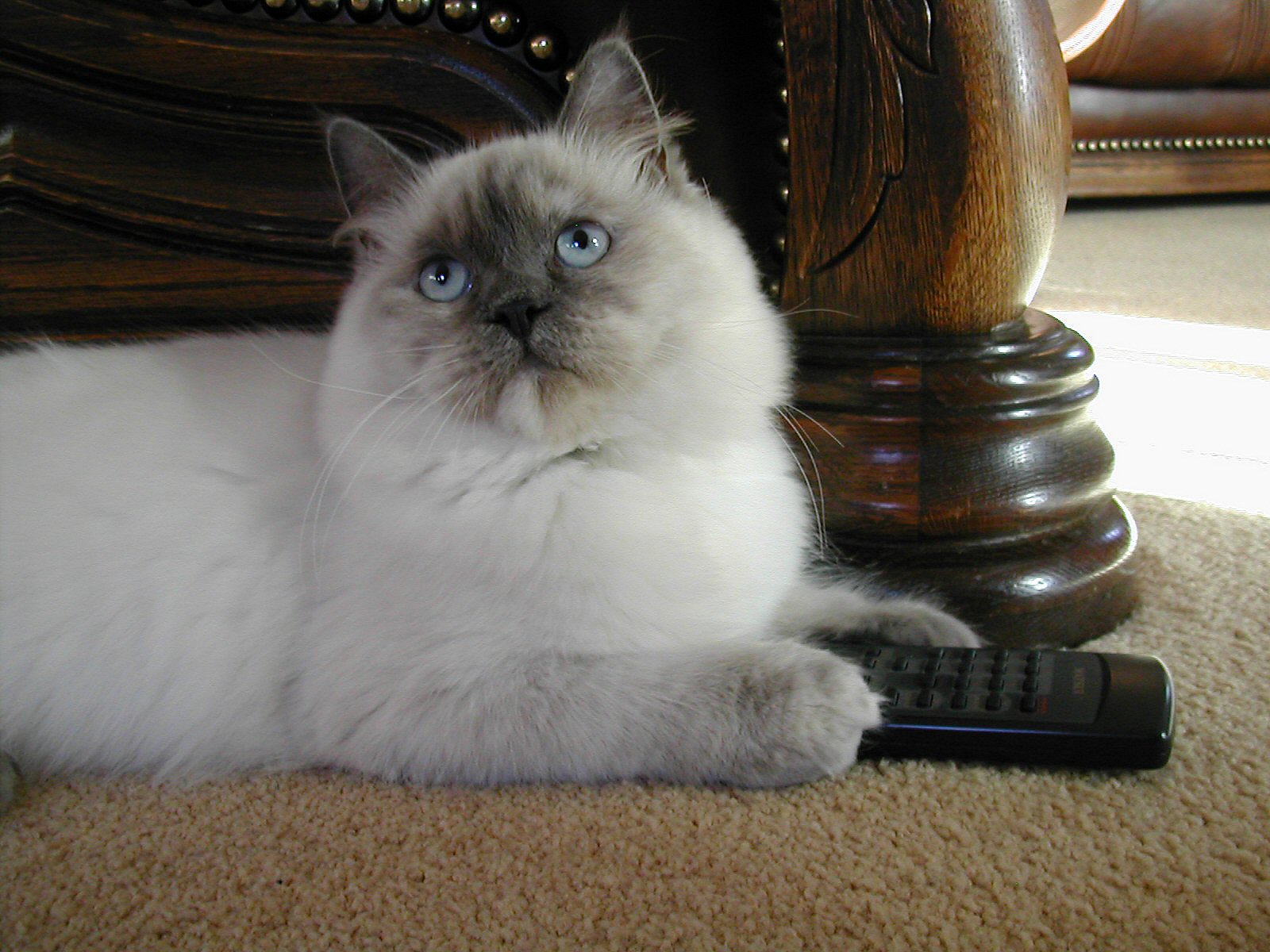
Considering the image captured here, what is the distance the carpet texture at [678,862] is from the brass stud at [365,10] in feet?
3.22

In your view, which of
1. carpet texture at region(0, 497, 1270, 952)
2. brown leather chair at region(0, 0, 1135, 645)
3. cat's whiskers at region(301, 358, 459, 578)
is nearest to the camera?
carpet texture at region(0, 497, 1270, 952)

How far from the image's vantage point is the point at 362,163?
1162mm

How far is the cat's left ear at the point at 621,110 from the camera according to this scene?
111 centimetres

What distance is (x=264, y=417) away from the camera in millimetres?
1162

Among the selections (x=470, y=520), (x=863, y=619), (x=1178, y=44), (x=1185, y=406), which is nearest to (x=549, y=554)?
(x=470, y=520)

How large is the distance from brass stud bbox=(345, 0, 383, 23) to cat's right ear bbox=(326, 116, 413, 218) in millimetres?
204

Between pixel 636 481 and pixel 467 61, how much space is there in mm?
674

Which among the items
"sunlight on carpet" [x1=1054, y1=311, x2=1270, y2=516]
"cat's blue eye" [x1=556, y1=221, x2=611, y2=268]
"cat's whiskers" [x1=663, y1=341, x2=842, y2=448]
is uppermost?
"cat's blue eye" [x1=556, y1=221, x2=611, y2=268]

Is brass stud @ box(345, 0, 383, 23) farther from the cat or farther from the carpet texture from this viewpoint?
the carpet texture

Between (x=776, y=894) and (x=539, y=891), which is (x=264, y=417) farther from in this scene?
(x=776, y=894)

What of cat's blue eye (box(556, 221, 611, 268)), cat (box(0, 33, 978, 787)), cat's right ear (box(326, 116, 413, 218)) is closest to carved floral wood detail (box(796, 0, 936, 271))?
cat (box(0, 33, 978, 787))

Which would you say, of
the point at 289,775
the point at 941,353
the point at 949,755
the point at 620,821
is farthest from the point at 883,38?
the point at 289,775

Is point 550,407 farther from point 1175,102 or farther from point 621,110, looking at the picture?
point 1175,102

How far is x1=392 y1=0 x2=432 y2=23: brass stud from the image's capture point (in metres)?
1.26
